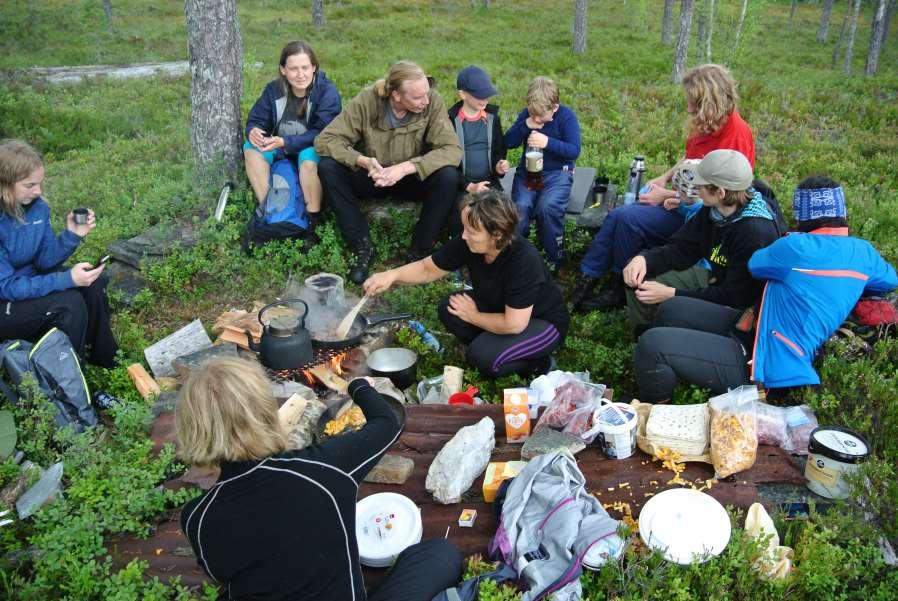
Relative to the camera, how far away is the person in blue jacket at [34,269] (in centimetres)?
407

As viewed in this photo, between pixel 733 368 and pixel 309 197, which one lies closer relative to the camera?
pixel 733 368

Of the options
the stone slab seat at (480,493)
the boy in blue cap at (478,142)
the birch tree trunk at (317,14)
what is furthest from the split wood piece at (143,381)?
the birch tree trunk at (317,14)

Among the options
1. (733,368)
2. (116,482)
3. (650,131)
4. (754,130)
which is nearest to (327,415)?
(116,482)

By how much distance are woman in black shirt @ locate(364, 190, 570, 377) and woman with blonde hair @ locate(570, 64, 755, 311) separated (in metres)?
1.03

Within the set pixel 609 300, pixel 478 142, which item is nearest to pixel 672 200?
pixel 609 300

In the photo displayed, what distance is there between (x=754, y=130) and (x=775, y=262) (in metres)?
6.20

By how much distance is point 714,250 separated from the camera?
14.5 ft

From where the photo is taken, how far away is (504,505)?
299 centimetres

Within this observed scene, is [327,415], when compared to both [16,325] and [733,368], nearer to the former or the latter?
[16,325]

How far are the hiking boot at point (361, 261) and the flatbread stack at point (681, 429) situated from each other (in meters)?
2.82

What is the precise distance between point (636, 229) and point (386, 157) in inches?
84.7

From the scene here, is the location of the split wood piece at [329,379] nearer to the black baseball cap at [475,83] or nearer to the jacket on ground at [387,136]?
the jacket on ground at [387,136]

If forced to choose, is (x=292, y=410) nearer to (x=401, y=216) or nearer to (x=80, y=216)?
(x=80, y=216)

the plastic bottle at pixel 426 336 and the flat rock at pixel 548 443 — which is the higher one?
the flat rock at pixel 548 443
